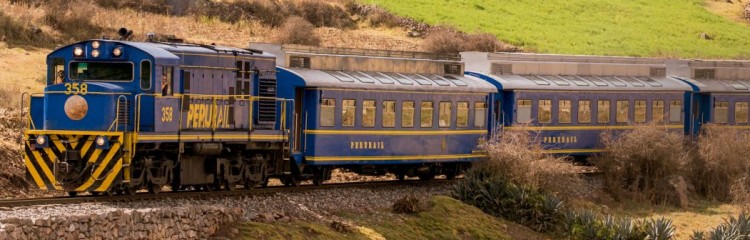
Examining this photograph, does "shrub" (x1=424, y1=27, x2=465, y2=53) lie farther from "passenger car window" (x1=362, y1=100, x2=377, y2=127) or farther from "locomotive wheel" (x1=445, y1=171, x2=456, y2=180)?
"passenger car window" (x1=362, y1=100, x2=377, y2=127)

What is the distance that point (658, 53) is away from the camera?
237ft

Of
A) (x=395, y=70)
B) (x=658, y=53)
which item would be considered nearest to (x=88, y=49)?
(x=395, y=70)

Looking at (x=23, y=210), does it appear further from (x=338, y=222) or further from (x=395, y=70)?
(x=395, y=70)

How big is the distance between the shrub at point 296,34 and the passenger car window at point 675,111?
57.7 ft

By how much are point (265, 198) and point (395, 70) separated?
8.14 metres

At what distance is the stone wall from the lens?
16.6 metres

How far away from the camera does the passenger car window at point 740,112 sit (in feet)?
132

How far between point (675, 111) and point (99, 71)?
21.7m

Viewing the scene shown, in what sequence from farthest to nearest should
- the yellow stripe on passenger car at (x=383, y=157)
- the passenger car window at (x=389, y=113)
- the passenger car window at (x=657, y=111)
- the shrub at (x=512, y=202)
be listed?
the passenger car window at (x=657, y=111)
the passenger car window at (x=389, y=113)
the shrub at (x=512, y=202)
the yellow stripe on passenger car at (x=383, y=157)

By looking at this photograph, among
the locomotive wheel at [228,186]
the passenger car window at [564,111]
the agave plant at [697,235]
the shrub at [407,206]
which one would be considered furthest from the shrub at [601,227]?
the locomotive wheel at [228,186]

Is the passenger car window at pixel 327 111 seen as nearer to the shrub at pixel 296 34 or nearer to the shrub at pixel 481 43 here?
the shrub at pixel 296 34

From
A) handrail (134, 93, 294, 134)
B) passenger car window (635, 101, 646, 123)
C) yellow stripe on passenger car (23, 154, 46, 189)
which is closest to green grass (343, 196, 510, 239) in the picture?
handrail (134, 93, 294, 134)

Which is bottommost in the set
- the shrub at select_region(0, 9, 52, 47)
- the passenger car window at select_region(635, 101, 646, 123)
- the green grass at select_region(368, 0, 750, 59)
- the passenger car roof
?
the passenger car window at select_region(635, 101, 646, 123)

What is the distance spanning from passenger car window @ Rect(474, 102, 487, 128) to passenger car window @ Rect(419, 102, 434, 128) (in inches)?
78.3
